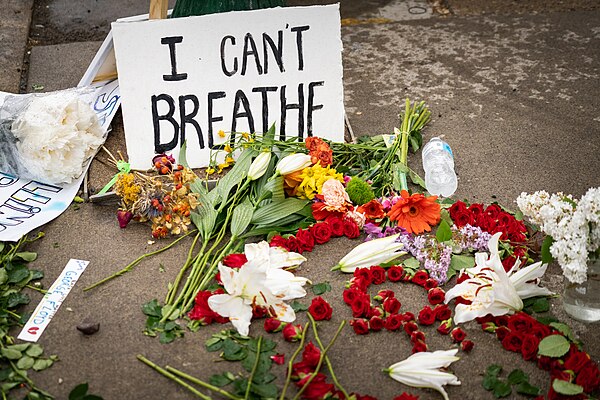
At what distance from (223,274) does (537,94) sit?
173 cm

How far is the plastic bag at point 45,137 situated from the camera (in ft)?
7.36

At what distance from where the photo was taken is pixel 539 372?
169 cm

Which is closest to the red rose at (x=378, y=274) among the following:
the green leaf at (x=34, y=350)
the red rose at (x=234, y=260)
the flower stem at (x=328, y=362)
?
the flower stem at (x=328, y=362)

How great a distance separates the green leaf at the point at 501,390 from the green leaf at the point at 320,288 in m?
0.50

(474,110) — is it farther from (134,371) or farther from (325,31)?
(134,371)

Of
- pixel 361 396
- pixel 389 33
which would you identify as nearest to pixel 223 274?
pixel 361 396

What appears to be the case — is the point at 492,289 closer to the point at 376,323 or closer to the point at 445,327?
the point at 445,327

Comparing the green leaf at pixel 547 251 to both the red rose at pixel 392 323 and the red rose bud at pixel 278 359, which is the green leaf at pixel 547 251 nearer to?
the red rose at pixel 392 323

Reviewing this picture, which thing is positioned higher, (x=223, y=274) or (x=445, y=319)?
(x=223, y=274)

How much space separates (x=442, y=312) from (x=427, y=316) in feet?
0.13

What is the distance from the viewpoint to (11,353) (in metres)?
1.70

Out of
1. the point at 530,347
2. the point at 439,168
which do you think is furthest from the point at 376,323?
the point at 439,168

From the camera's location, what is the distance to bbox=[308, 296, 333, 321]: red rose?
180cm

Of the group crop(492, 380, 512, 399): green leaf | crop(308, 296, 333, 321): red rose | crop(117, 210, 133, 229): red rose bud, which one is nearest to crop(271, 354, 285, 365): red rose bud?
crop(308, 296, 333, 321): red rose
